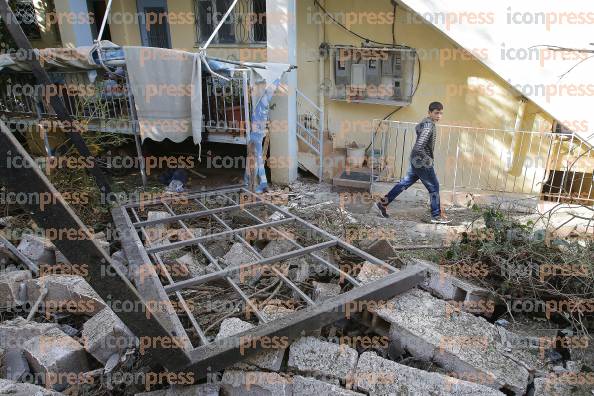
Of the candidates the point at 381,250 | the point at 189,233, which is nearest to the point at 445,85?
the point at 381,250

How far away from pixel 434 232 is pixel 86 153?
4772 millimetres

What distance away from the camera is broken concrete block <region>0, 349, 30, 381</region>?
287cm

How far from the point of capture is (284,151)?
23.3ft

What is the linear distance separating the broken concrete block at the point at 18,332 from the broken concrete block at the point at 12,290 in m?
0.41

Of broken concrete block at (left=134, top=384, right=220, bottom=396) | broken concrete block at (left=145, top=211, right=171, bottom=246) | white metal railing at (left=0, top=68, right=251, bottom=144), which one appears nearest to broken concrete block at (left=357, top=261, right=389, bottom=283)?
broken concrete block at (left=134, top=384, right=220, bottom=396)

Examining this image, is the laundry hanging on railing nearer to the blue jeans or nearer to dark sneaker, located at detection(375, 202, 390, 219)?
dark sneaker, located at detection(375, 202, 390, 219)

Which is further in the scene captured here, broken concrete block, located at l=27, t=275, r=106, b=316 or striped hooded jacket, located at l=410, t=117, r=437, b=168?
striped hooded jacket, located at l=410, t=117, r=437, b=168

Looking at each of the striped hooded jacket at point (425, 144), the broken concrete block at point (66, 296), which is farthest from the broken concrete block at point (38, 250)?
the striped hooded jacket at point (425, 144)

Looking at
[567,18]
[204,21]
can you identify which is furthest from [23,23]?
[567,18]

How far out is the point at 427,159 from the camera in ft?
18.5

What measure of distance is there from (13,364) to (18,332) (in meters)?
0.24

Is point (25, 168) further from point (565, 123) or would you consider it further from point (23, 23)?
point (23, 23)

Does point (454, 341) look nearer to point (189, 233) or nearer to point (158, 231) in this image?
point (189, 233)

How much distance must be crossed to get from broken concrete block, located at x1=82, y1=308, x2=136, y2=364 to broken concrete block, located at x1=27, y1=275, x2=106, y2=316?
33 cm
